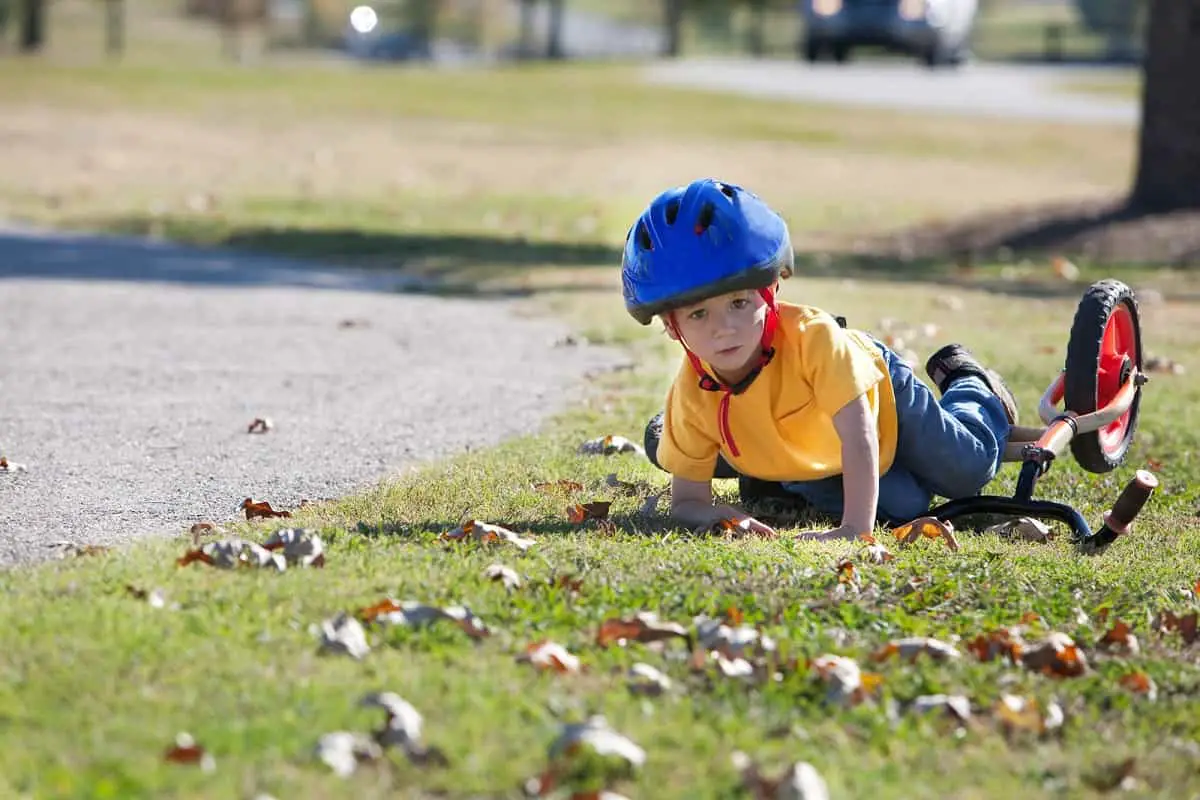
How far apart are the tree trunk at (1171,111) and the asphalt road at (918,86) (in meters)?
15.1

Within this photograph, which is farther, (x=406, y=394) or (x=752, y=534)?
(x=406, y=394)

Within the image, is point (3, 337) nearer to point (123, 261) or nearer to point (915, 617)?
point (123, 261)

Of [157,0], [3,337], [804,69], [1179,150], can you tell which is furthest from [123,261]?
[157,0]

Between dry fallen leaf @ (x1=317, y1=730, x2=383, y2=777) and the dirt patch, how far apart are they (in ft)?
38.8

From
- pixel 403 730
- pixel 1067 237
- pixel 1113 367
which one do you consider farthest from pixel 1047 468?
pixel 1067 237

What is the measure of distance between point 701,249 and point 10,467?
2764 mm

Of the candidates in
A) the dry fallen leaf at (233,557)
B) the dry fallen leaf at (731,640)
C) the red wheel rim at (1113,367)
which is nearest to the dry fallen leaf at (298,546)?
the dry fallen leaf at (233,557)

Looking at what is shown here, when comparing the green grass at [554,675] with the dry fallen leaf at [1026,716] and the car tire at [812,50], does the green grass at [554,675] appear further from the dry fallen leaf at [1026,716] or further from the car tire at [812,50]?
the car tire at [812,50]

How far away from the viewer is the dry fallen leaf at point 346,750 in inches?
137

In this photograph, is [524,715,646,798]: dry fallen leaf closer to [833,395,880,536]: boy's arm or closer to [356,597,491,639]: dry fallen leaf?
[356,597,491,639]: dry fallen leaf

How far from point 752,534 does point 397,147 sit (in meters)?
19.9

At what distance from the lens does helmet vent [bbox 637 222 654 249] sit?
5.37 m

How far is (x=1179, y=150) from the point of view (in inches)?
597

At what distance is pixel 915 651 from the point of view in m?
4.30
